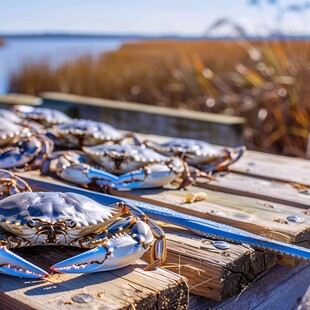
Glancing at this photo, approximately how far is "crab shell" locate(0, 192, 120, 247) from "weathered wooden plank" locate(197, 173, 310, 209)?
1.06 metres

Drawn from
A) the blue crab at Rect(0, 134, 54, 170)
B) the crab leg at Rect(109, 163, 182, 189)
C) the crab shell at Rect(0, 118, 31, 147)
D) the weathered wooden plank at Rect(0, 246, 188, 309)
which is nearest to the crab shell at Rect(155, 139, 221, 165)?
the crab leg at Rect(109, 163, 182, 189)

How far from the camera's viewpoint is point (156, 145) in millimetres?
3168

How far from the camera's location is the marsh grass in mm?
5305

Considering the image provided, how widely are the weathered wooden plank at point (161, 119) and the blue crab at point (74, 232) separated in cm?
275

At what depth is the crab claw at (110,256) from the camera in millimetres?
1722

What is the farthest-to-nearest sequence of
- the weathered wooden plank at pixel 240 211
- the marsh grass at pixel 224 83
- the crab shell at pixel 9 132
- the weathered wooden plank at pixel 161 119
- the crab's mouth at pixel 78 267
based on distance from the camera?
the marsh grass at pixel 224 83 → the weathered wooden plank at pixel 161 119 → the crab shell at pixel 9 132 → the weathered wooden plank at pixel 240 211 → the crab's mouth at pixel 78 267

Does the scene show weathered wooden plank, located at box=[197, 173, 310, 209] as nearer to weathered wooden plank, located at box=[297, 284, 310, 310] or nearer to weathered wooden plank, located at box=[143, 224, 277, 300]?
weathered wooden plank, located at box=[297, 284, 310, 310]

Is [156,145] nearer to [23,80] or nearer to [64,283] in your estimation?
[64,283]

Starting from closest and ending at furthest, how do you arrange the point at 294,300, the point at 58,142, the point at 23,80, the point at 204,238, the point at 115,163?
the point at 204,238 < the point at 294,300 < the point at 115,163 < the point at 58,142 < the point at 23,80

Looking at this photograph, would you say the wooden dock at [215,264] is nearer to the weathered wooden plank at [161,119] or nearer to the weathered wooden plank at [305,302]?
the weathered wooden plank at [305,302]

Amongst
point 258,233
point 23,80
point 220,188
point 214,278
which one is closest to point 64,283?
point 214,278

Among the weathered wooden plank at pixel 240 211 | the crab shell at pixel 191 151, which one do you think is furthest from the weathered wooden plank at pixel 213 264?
the crab shell at pixel 191 151

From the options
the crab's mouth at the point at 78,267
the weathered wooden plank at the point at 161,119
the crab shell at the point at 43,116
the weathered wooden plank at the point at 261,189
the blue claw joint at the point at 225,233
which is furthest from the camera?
the weathered wooden plank at the point at 161,119

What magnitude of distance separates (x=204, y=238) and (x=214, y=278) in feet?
0.82
